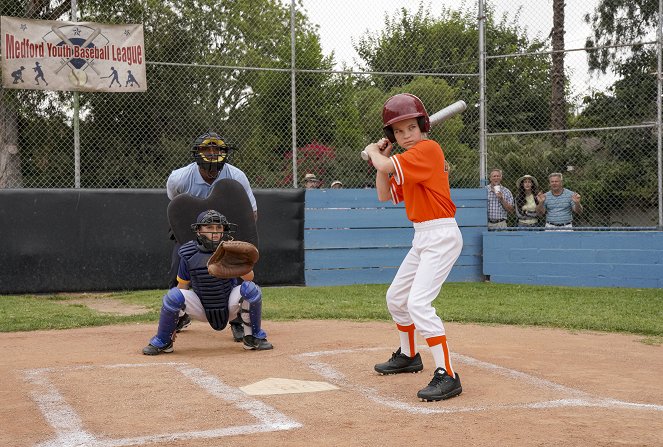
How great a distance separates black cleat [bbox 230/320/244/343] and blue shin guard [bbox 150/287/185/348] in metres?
0.87

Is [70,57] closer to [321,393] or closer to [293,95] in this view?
[293,95]

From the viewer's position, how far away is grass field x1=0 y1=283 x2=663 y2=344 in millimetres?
8023

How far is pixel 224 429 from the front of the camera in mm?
3885

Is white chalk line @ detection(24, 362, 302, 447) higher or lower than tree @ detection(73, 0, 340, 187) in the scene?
lower

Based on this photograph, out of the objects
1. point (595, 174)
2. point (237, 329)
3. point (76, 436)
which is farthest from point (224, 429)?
point (595, 174)

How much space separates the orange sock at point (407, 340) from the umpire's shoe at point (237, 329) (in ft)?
6.39

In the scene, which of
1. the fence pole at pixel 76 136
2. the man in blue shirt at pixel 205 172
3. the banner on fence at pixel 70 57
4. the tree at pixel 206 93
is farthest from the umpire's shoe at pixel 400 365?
the banner on fence at pixel 70 57

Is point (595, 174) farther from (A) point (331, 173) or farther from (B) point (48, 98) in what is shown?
(B) point (48, 98)

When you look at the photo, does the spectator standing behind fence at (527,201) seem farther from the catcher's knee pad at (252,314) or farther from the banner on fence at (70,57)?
the catcher's knee pad at (252,314)

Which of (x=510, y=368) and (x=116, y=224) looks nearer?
(x=510, y=368)

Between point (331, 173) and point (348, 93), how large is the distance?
1249 millimetres

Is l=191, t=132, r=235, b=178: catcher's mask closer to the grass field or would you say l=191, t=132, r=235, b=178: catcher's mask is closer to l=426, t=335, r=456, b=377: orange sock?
the grass field

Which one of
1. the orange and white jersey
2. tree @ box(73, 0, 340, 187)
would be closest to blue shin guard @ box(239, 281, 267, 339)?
the orange and white jersey

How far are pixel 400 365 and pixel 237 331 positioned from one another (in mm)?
2070
